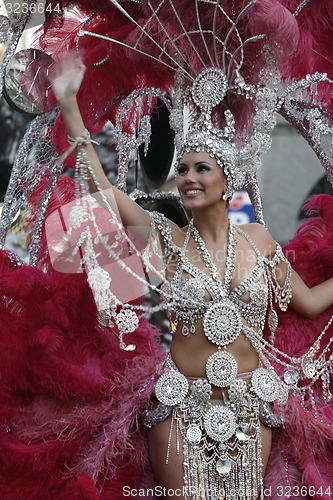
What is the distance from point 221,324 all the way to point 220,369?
0.16 meters

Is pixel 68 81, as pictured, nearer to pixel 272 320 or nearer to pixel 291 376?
pixel 272 320

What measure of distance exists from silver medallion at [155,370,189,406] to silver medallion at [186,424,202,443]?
0.34 feet

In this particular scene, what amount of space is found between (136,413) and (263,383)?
1.59ft

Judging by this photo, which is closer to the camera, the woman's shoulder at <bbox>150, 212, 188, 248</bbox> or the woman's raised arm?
the woman's raised arm

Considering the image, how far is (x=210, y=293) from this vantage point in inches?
110

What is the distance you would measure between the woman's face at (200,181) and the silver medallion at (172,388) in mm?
601

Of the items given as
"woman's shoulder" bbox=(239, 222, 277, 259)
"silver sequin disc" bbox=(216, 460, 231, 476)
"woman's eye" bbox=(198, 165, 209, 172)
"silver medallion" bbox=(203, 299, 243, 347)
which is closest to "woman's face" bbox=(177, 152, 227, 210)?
"woman's eye" bbox=(198, 165, 209, 172)

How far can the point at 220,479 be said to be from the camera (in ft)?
9.12

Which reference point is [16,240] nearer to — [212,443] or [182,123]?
[182,123]

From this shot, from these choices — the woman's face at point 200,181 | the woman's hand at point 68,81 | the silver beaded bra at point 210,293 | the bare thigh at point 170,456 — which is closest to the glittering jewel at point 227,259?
the silver beaded bra at point 210,293

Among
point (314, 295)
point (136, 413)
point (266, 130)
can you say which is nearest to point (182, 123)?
point (266, 130)

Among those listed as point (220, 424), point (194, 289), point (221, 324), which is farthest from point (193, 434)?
point (194, 289)

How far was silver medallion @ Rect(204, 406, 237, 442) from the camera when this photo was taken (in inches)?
108

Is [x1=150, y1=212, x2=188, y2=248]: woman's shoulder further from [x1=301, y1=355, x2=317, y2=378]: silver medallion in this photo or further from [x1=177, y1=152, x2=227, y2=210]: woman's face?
[x1=301, y1=355, x2=317, y2=378]: silver medallion
